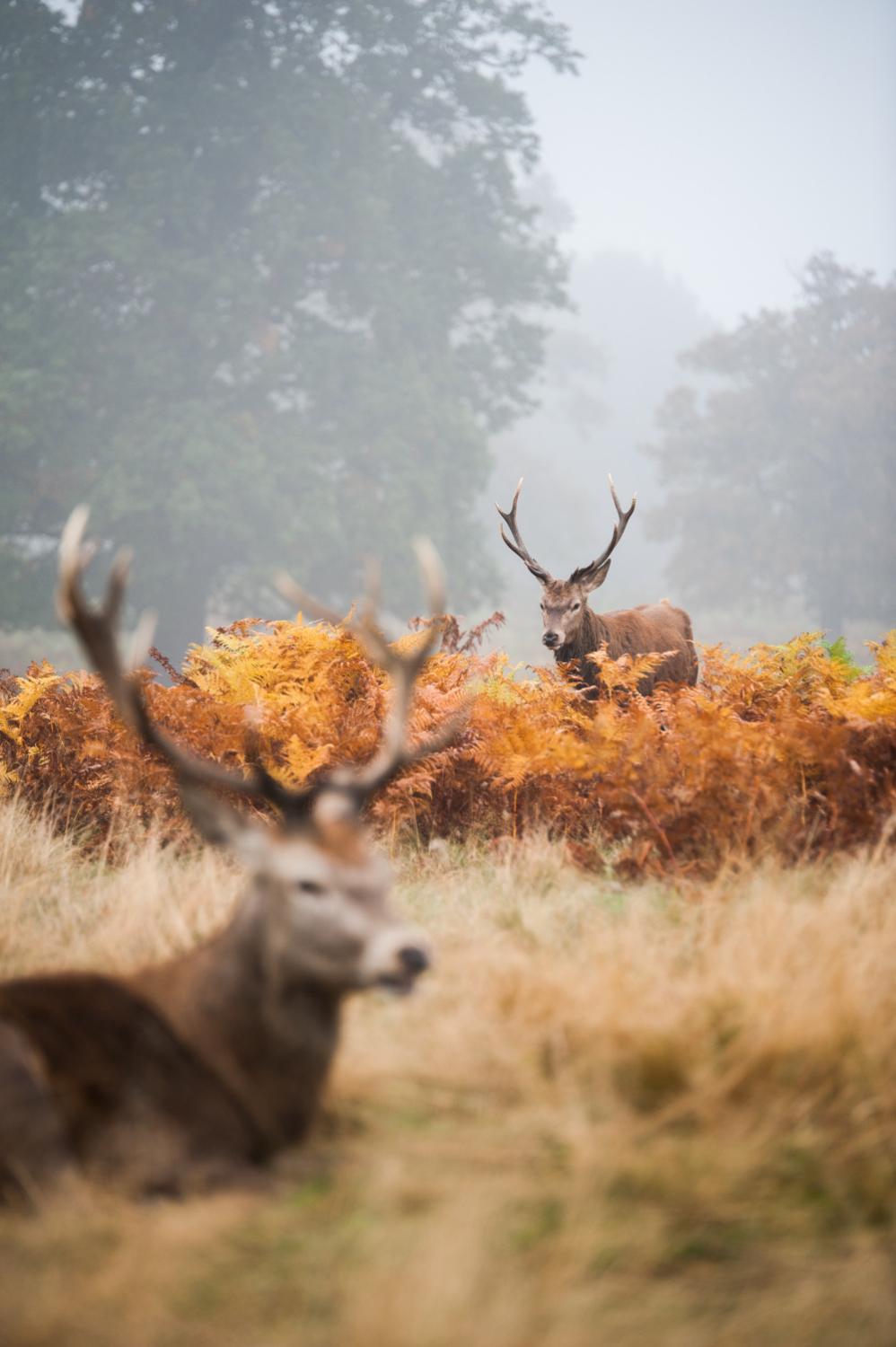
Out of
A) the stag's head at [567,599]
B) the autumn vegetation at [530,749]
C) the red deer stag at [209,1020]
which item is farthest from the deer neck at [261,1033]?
the stag's head at [567,599]

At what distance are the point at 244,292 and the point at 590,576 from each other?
2033 cm

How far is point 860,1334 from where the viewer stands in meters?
1.73

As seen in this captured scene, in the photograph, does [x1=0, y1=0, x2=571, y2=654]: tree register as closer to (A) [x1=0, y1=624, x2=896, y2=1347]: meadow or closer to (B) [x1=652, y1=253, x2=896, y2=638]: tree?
(B) [x1=652, y1=253, x2=896, y2=638]: tree

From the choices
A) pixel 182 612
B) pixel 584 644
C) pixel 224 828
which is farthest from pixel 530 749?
pixel 182 612

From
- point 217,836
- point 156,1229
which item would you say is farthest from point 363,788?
point 156,1229

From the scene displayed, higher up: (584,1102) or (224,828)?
(224,828)

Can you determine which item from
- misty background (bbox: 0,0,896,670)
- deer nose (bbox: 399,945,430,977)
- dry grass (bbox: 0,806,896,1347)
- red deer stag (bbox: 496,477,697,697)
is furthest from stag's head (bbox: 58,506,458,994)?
misty background (bbox: 0,0,896,670)

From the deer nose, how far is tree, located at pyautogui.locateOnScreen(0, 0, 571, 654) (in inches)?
823

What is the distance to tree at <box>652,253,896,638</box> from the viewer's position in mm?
31391

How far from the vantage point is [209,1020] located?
2.10 m

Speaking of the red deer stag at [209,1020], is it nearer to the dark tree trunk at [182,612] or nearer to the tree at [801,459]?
the dark tree trunk at [182,612]

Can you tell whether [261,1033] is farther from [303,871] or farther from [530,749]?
[530,749]

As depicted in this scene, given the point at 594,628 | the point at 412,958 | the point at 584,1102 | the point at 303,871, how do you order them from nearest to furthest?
1. the point at 412,958
2. the point at 303,871
3. the point at 584,1102
4. the point at 594,628

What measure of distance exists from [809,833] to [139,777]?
3.59 metres
